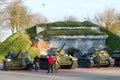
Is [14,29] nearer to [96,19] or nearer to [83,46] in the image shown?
[83,46]

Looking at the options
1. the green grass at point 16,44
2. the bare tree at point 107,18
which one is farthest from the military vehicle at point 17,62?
the bare tree at point 107,18

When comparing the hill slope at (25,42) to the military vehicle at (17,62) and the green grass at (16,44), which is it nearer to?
the green grass at (16,44)

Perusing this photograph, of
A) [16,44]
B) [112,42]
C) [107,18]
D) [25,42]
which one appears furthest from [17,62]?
[107,18]

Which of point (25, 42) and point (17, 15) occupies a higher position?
point (17, 15)

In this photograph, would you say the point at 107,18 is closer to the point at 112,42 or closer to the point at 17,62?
the point at 112,42

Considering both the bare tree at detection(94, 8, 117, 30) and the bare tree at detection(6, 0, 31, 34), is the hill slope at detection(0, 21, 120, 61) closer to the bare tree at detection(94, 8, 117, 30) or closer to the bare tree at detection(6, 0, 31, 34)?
the bare tree at detection(6, 0, 31, 34)

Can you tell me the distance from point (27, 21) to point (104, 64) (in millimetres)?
30370

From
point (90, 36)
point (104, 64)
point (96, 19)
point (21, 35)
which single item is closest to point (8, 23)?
point (21, 35)

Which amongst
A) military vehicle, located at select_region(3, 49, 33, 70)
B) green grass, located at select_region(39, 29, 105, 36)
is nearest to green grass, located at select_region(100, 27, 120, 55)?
green grass, located at select_region(39, 29, 105, 36)

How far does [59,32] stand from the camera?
53969 mm

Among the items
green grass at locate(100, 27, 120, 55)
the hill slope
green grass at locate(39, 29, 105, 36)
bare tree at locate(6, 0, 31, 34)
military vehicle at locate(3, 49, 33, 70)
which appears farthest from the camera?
bare tree at locate(6, 0, 31, 34)

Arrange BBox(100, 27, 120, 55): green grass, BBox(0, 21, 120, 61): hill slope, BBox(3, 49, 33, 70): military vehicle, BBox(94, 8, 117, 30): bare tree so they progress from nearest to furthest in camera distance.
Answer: BBox(3, 49, 33, 70): military vehicle → BBox(0, 21, 120, 61): hill slope → BBox(100, 27, 120, 55): green grass → BBox(94, 8, 117, 30): bare tree

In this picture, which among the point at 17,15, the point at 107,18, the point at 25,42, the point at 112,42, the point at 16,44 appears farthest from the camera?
the point at 107,18

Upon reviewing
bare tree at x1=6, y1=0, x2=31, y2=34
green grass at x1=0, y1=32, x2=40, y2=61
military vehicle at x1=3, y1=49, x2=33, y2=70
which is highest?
bare tree at x1=6, y1=0, x2=31, y2=34
